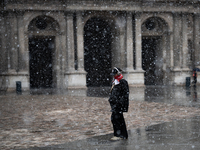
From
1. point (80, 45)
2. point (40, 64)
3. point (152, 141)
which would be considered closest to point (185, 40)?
point (80, 45)

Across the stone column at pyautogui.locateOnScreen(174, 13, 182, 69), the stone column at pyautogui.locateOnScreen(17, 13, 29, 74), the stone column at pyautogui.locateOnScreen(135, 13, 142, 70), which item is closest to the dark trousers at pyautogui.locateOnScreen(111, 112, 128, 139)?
the stone column at pyautogui.locateOnScreen(17, 13, 29, 74)

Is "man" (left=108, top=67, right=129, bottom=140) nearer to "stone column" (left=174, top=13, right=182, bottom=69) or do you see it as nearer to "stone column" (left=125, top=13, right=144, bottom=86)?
"stone column" (left=125, top=13, right=144, bottom=86)

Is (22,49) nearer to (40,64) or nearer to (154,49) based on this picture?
(40,64)

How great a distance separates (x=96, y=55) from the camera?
3466cm

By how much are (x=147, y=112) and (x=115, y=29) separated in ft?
64.3

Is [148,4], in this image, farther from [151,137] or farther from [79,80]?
[151,137]

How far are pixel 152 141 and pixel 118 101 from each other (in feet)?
3.35

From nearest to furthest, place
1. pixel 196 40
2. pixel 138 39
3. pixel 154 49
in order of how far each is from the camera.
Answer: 1. pixel 138 39
2. pixel 196 40
3. pixel 154 49

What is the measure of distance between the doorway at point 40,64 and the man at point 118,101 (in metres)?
25.7

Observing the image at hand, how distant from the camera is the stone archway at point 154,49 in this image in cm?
3097

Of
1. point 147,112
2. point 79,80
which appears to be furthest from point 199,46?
point 147,112

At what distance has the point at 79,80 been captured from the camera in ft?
90.3

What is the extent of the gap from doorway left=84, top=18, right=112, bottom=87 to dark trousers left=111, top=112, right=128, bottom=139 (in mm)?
26587

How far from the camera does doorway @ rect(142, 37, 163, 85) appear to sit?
31.8 meters
